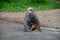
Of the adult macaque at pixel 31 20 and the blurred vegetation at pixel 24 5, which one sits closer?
the adult macaque at pixel 31 20

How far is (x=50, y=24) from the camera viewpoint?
39.3ft

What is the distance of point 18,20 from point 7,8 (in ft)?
15.8

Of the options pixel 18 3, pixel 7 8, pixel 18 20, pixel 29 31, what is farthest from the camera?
pixel 18 3

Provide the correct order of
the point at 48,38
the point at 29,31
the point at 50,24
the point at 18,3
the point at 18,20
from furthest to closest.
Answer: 1. the point at 18,3
2. the point at 18,20
3. the point at 50,24
4. the point at 29,31
5. the point at 48,38

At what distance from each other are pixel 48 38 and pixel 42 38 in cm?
18

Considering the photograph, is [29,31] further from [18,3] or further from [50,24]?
[18,3]

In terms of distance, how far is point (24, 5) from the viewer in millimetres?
18875

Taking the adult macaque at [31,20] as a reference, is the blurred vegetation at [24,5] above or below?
below

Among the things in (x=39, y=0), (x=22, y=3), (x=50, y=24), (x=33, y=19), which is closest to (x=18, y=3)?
(x=22, y=3)

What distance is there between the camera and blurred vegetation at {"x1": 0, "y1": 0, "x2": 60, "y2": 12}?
58.9 feet

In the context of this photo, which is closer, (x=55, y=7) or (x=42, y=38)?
(x=42, y=38)

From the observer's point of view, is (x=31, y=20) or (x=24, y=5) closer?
(x=31, y=20)

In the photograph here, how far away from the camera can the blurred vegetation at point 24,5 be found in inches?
706

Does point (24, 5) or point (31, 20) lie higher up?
point (31, 20)
